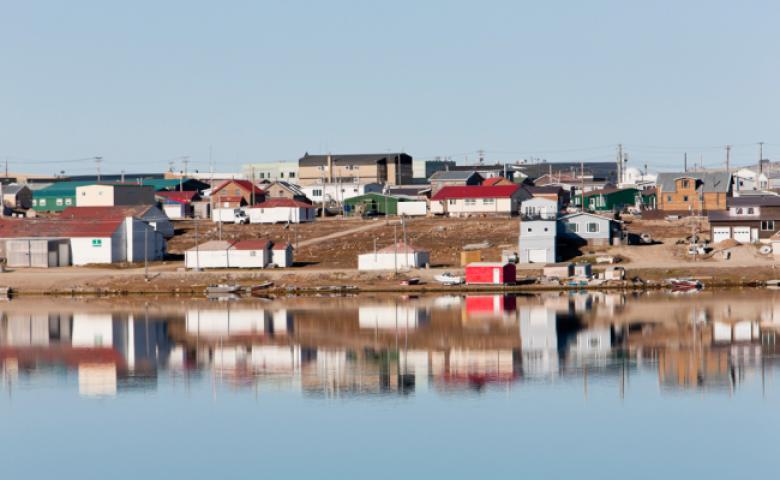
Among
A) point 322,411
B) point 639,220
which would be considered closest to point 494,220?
point 639,220

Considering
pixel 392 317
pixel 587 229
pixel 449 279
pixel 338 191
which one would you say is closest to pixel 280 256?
pixel 449 279

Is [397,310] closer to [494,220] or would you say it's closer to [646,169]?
[494,220]

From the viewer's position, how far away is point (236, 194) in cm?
9775

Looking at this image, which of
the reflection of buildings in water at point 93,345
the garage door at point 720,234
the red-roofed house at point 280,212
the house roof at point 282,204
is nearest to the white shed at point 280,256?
the reflection of buildings in water at point 93,345

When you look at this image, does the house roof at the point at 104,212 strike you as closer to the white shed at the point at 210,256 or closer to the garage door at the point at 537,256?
the white shed at the point at 210,256

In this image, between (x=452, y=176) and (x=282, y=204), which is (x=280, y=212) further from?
(x=452, y=176)

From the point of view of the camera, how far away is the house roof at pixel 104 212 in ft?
251

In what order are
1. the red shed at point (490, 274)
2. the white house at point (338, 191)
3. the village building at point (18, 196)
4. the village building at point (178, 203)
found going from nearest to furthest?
the red shed at point (490, 274) < the village building at point (178, 203) < the village building at point (18, 196) < the white house at point (338, 191)

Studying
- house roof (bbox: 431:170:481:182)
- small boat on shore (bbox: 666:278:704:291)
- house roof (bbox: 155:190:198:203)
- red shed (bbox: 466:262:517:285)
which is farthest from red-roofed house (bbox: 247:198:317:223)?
small boat on shore (bbox: 666:278:704:291)

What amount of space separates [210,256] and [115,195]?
24211mm

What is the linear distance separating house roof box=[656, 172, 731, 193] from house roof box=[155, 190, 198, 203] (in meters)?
35.2

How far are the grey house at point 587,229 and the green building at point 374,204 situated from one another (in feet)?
81.2

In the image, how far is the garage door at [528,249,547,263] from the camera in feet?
224

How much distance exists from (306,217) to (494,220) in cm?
1377
